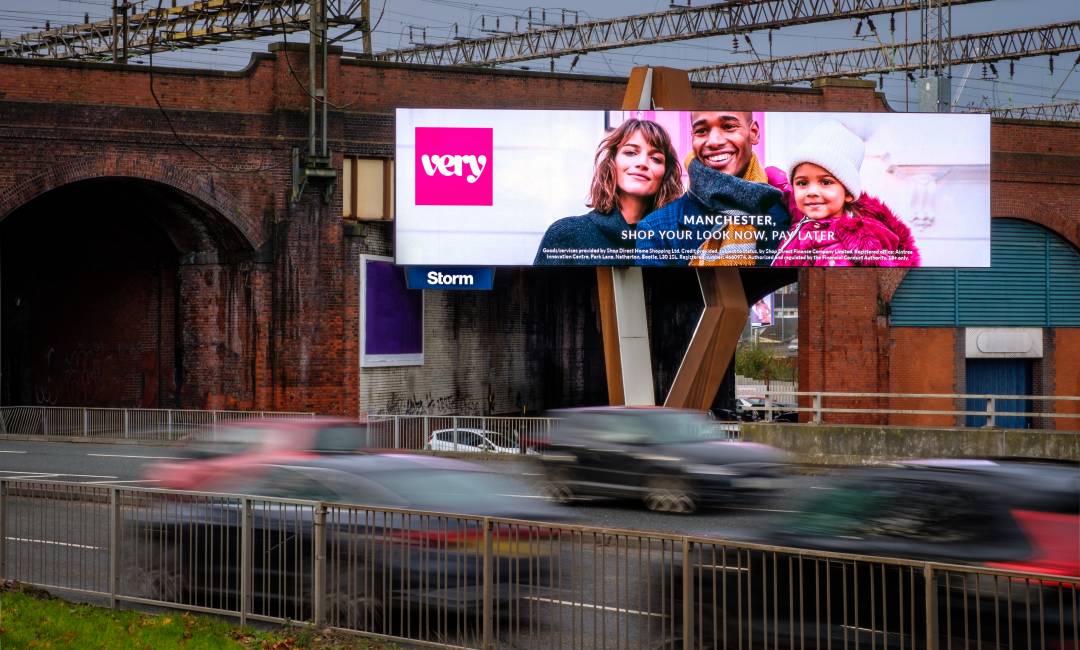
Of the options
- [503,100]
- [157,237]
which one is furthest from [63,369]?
[503,100]

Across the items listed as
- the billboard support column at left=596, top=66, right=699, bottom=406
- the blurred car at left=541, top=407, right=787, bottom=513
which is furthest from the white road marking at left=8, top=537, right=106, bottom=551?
the billboard support column at left=596, top=66, right=699, bottom=406

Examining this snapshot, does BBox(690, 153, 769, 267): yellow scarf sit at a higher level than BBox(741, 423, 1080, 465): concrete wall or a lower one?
higher

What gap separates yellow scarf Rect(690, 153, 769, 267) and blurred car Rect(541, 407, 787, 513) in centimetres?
1056

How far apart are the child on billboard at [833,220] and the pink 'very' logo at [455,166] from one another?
700cm

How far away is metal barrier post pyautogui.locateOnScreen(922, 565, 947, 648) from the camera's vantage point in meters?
6.98

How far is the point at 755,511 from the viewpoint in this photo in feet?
53.8

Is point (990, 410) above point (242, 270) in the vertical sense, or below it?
below

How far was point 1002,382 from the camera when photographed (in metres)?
34.5

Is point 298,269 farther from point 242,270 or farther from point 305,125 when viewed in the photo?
point 305,125

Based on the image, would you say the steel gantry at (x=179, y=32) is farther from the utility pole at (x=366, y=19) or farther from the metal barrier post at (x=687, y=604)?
the metal barrier post at (x=687, y=604)

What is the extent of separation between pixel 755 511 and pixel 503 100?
17.7 metres

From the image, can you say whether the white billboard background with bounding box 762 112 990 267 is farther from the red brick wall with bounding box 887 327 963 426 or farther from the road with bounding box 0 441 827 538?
the road with bounding box 0 441 827 538

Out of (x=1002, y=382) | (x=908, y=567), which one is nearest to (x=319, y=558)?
(x=908, y=567)

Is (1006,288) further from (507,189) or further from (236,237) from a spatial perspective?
(236,237)
